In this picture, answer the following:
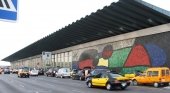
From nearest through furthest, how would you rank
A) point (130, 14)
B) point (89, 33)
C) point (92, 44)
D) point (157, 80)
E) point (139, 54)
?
point (157, 80) < point (130, 14) < point (139, 54) < point (89, 33) < point (92, 44)

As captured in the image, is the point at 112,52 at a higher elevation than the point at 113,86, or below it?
higher

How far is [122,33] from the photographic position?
49719 mm

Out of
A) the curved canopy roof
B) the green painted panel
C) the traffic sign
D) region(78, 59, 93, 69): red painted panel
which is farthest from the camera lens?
region(78, 59, 93, 69): red painted panel

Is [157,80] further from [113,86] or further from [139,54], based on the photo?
[139,54]

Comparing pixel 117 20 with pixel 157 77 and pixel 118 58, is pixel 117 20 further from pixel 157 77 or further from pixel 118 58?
pixel 157 77

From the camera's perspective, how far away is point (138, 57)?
4503 cm

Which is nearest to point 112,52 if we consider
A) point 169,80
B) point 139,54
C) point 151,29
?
point 139,54

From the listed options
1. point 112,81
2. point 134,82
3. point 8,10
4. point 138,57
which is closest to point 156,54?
point 138,57

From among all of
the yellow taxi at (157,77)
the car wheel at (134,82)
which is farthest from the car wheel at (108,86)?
the car wheel at (134,82)

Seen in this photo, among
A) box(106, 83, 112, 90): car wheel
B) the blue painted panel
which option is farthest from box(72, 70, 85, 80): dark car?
box(106, 83, 112, 90): car wheel

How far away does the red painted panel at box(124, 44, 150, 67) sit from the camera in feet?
142

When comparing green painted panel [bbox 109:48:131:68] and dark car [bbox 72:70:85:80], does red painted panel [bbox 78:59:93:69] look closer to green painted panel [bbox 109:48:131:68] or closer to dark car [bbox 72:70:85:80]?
green painted panel [bbox 109:48:131:68]

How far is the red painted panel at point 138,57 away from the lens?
1703 inches

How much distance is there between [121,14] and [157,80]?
11425mm
